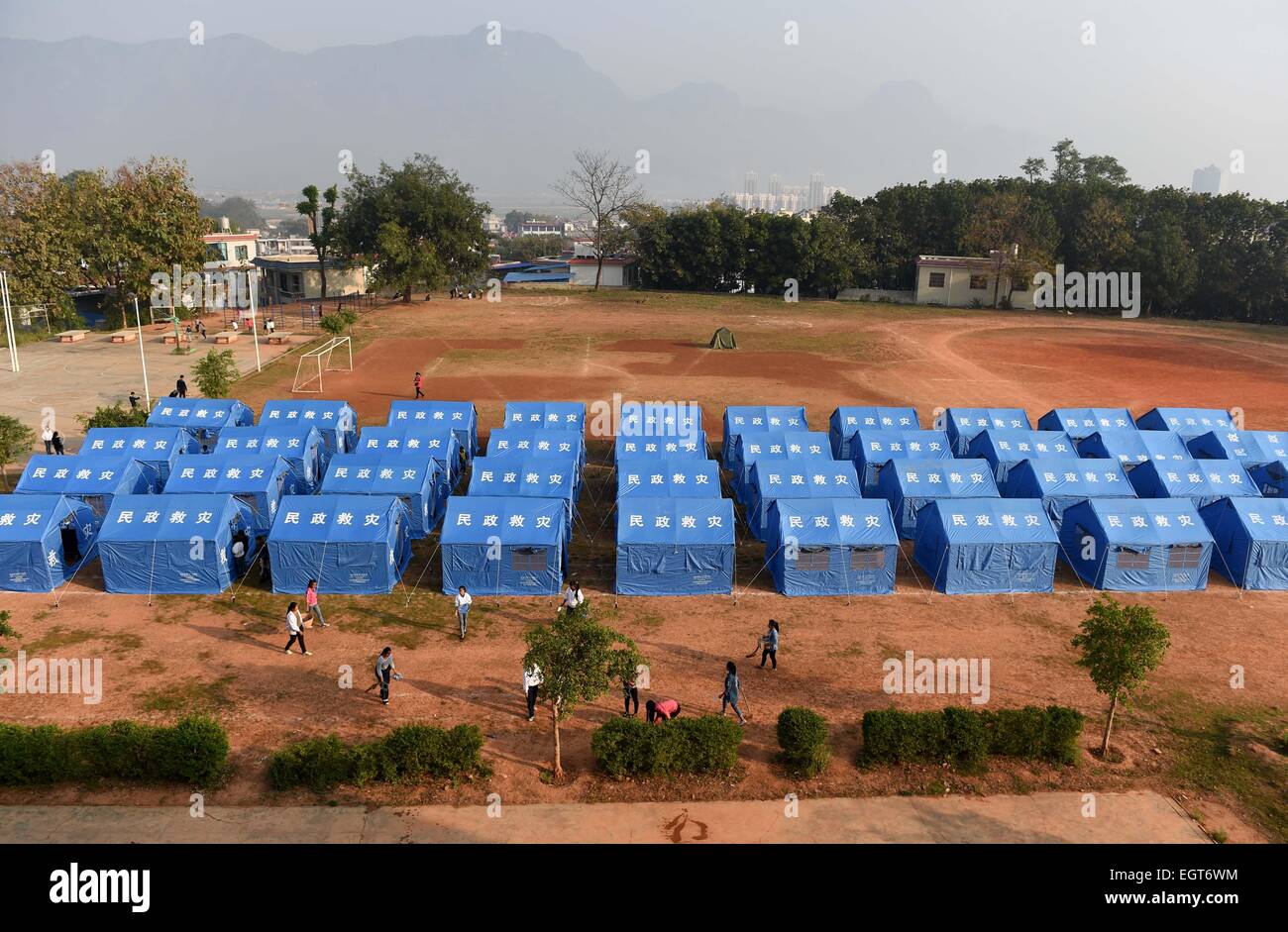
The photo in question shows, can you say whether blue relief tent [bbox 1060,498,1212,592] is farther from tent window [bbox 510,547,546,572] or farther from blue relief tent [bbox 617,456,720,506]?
tent window [bbox 510,547,546,572]

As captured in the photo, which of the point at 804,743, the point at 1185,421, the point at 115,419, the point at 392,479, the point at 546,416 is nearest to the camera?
the point at 804,743

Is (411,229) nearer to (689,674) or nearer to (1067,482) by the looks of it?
(1067,482)

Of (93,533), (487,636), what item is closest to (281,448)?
(93,533)

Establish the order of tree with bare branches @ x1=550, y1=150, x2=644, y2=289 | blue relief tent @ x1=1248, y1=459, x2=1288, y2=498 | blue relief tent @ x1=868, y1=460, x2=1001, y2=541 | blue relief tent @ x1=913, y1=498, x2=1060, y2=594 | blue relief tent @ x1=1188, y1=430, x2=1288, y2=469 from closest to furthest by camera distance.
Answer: blue relief tent @ x1=913, y1=498, x2=1060, y2=594
blue relief tent @ x1=868, y1=460, x2=1001, y2=541
blue relief tent @ x1=1248, y1=459, x2=1288, y2=498
blue relief tent @ x1=1188, y1=430, x2=1288, y2=469
tree with bare branches @ x1=550, y1=150, x2=644, y2=289

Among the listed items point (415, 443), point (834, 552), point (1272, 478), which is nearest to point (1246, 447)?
point (1272, 478)

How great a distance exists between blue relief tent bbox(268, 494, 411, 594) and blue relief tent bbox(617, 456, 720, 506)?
6.49 meters

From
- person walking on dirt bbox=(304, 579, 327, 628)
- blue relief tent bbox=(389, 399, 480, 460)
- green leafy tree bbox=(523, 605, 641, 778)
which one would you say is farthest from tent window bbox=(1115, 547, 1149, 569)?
blue relief tent bbox=(389, 399, 480, 460)

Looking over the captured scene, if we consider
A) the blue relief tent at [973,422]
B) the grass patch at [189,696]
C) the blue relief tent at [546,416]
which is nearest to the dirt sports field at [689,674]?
the grass patch at [189,696]

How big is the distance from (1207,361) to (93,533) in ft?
195

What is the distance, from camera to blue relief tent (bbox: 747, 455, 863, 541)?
25.1 meters

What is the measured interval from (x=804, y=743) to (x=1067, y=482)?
1521 centimetres

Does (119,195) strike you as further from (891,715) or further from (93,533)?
(891,715)

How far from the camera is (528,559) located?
22.1 metres

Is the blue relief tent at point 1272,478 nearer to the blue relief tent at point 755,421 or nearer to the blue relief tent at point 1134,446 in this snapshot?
the blue relief tent at point 1134,446
